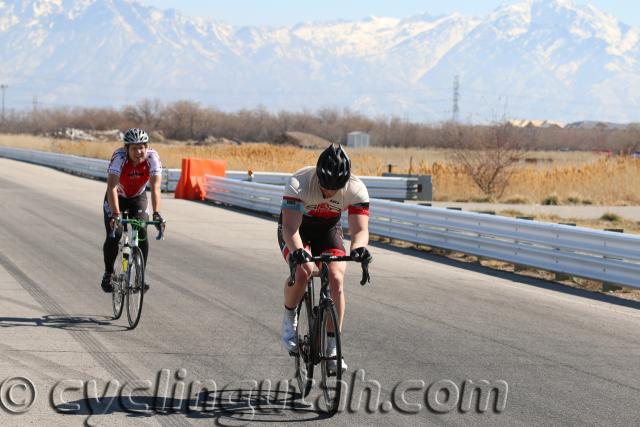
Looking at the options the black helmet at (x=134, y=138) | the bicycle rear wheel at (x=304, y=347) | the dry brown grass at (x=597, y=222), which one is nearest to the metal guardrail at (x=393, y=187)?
the dry brown grass at (x=597, y=222)

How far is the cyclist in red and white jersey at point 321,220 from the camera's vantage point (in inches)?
274

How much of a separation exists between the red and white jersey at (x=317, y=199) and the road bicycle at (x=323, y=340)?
1.19ft

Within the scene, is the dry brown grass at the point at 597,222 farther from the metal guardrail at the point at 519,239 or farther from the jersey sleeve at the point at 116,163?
the jersey sleeve at the point at 116,163

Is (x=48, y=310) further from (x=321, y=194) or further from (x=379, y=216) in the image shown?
(x=379, y=216)

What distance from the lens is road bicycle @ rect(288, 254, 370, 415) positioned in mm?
6887

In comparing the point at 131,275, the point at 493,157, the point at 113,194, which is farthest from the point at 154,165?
the point at 493,157

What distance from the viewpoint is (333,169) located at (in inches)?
273

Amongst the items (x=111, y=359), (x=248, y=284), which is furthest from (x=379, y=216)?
(x=111, y=359)

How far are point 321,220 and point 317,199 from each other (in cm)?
20

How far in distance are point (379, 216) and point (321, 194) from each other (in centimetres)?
1347

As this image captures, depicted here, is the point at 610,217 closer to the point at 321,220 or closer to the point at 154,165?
the point at 154,165

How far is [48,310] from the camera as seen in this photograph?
10.8m

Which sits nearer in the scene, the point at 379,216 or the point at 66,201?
the point at 379,216

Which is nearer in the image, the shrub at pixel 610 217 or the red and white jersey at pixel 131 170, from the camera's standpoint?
the red and white jersey at pixel 131 170
